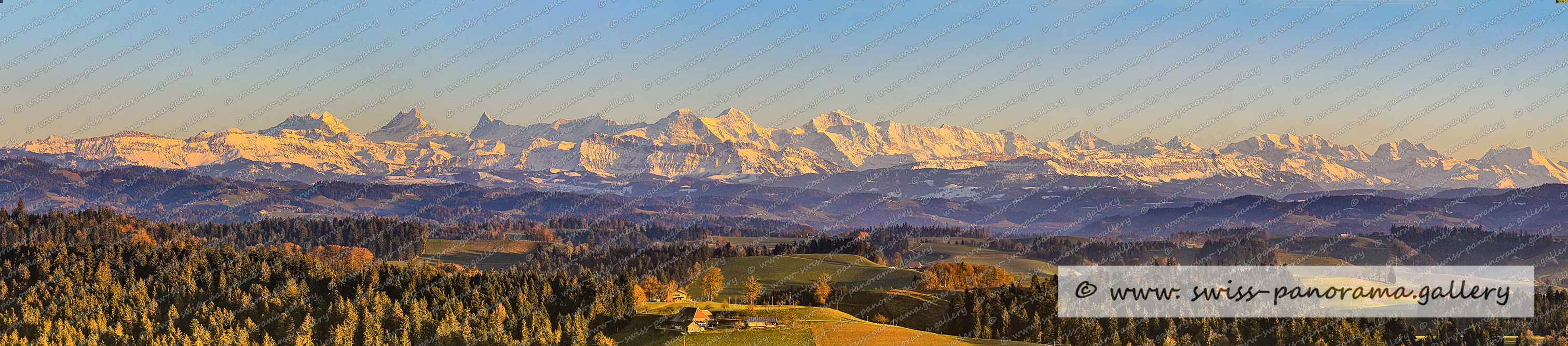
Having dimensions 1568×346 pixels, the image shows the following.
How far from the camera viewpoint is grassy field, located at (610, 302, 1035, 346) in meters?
156

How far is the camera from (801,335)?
16038cm

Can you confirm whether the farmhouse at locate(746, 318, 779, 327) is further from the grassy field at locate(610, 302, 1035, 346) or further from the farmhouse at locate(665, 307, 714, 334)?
the farmhouse at locate(665, 307, 714, 334)

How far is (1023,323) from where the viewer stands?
194 m

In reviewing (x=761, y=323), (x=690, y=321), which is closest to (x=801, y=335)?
(x=761, y=323)

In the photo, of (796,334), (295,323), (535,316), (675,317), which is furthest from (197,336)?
(796,334)

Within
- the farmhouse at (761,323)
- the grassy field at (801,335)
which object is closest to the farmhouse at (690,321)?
the grassy field at (801,335)

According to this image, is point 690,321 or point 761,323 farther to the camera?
point 761,323

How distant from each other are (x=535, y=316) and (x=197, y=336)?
182 feet

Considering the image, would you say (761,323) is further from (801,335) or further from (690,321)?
(690,321)

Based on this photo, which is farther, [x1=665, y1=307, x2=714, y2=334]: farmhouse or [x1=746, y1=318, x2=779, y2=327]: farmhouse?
[x1=746, y1=318, x2=779, y2=327]: farmhouse

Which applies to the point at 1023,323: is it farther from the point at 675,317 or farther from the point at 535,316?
the point at 535,316

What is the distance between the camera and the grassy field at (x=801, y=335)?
15600cm

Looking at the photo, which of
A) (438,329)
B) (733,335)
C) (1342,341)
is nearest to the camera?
(733,335)

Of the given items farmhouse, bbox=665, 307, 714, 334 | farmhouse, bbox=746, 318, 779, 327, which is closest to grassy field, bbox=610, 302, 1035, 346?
farmhouse, bbox=746, 318, 779, 327
